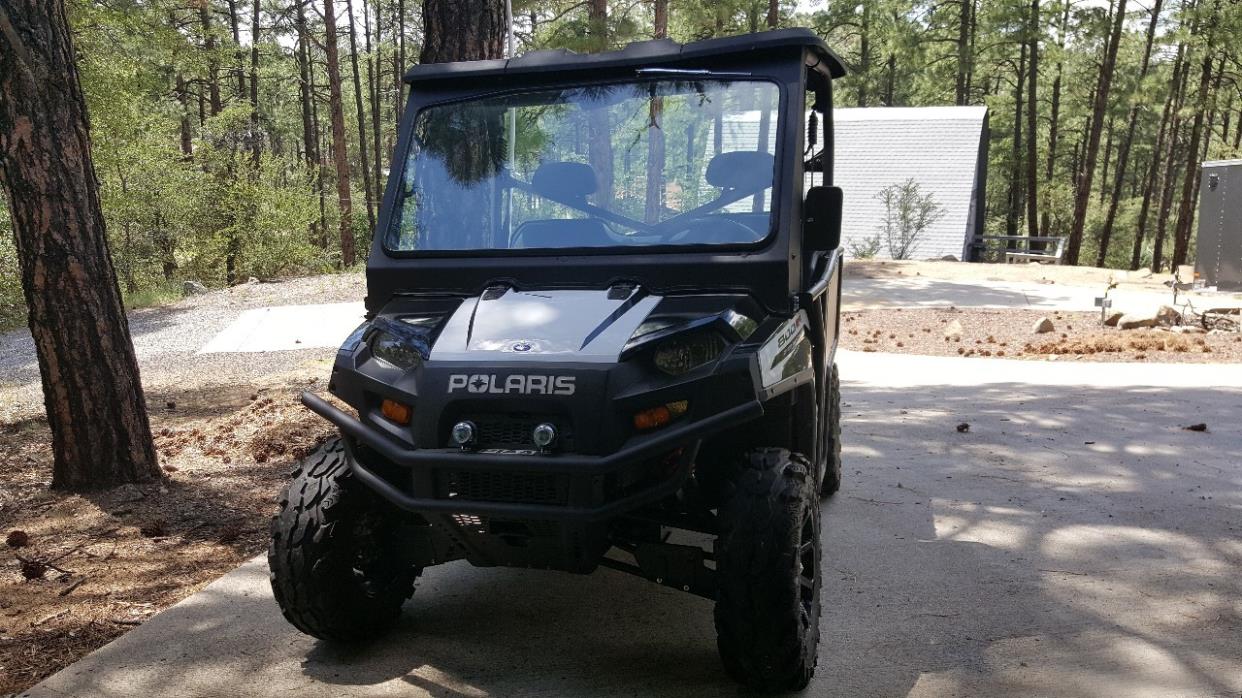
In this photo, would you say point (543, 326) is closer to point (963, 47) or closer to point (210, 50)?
point (210, 50)

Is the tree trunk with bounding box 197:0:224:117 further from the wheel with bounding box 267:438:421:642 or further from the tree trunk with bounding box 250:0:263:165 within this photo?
the wheel with bounding box 267:438:421:642

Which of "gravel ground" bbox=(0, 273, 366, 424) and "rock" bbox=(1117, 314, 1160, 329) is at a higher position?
"rock" bbox=(1117, 314, 1160, 329)

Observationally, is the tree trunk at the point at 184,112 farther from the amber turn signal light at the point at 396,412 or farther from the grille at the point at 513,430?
the grille at the point at 513,430

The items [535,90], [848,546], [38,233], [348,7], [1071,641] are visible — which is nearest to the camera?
[1071,641]

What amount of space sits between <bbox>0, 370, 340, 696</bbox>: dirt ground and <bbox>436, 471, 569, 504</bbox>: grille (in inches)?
71.0

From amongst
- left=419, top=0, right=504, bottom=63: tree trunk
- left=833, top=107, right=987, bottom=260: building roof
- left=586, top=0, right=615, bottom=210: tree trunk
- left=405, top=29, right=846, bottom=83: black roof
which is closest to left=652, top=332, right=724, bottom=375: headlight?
left=586, top=0, right=615, bottom=210: tree trunk

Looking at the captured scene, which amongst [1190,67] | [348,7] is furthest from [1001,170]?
[348,7]

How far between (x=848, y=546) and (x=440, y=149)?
274 cm

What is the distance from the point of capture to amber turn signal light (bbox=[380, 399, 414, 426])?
10.7 ft

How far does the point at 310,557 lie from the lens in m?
3.52

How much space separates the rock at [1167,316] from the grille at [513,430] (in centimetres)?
1352

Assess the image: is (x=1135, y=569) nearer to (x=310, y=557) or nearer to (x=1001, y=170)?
(x=310, y=557)

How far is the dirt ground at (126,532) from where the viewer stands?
4137 mm

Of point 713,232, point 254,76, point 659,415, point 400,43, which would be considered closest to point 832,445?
point 713,232
